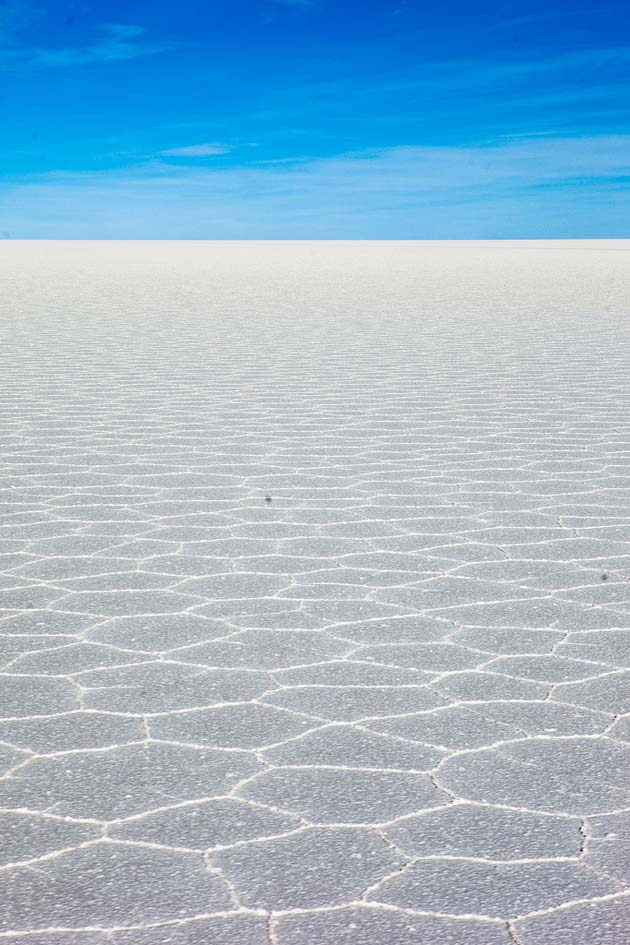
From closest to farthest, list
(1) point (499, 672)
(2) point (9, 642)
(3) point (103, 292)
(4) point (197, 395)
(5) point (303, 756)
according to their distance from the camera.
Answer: (5) point (303, 756) < (1) point (499, 672) < (2) point (9, 642) < (4) point (197, 395) < (3) point (103, 292)

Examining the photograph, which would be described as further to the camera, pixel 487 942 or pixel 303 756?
pixel 303 756

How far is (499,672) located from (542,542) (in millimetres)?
1771

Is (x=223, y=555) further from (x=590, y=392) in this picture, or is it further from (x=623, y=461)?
(x=590, y=392)

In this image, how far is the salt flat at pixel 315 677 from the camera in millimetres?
2635

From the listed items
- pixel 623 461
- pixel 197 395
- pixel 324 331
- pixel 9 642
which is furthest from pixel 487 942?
pixel 324 331

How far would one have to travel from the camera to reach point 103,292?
3045 cm

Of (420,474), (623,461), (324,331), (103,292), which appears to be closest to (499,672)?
(420,474)

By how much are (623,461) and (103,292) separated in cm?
2416

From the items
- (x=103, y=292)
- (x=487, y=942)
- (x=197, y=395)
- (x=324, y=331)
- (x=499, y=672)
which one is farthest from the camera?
(x=103, y=292)

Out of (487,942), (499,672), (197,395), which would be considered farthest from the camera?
(197,395)

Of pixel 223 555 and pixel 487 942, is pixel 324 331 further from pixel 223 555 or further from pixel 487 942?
pixel 487 942

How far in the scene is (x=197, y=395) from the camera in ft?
36.3

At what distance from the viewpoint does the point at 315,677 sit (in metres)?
3.93

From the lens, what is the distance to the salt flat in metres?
2.63
